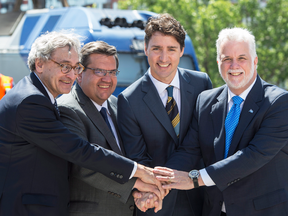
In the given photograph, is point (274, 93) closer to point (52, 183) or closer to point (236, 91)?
point (236, 91)

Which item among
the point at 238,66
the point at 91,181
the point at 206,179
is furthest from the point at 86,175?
the point at 238,66

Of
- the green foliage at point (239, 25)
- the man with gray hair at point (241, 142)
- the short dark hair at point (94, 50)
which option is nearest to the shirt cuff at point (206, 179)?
the man with gray hair at point (241, 142)

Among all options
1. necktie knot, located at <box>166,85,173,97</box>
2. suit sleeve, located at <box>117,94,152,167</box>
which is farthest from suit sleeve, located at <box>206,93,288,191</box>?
necktie knot, located at <box>166,85,173,97</box>

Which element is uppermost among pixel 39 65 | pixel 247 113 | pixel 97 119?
pixel 39 65

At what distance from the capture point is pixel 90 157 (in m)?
2.76

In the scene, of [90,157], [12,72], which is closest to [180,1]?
[12,72]

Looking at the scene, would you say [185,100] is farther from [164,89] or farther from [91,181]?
[91,181]

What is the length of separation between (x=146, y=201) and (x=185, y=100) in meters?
1.00

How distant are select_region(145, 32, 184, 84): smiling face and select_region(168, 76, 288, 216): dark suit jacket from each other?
726 millimetres

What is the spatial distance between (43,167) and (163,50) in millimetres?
1529

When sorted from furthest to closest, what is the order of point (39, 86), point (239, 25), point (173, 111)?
1. point (239, 25)
2. point (173, 111)
3. point (39, 86)

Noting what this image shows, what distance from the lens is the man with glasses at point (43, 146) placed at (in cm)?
253

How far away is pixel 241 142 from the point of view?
9.27ft

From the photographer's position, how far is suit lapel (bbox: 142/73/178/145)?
3.24 meters
